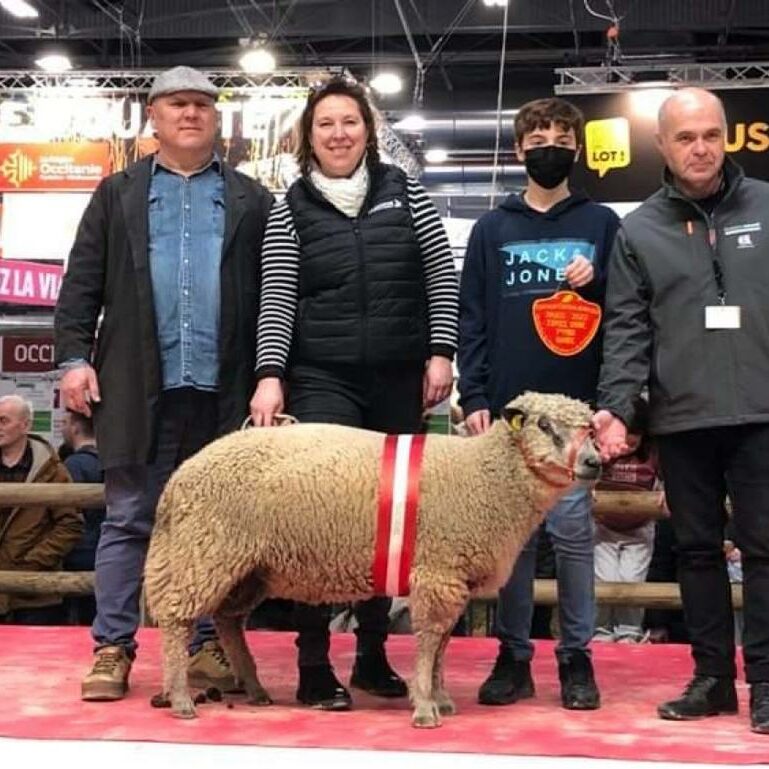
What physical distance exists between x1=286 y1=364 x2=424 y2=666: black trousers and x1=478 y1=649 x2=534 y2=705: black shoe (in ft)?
1.13

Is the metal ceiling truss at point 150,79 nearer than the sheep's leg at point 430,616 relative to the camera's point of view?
No

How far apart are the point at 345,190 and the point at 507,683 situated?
4.87 feet

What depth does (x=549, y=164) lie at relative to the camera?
337cm

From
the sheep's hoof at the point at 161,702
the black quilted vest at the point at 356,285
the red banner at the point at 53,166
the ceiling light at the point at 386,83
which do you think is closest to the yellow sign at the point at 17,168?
the red banner at the point at 53,166

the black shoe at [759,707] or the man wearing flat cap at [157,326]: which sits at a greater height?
the man wearing flat cap at [157,326]

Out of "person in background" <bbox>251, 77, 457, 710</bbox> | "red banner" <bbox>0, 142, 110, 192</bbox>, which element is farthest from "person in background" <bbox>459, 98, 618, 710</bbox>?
"red banner" <bbox>0, 142, 110, 192</bbox>

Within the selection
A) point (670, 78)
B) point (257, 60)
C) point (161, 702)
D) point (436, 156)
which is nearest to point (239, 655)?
point (161, 702)

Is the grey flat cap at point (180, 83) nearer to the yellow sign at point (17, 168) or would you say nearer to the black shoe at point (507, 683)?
the black shoe at point (507, 683)

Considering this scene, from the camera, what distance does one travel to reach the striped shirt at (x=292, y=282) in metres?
3.39

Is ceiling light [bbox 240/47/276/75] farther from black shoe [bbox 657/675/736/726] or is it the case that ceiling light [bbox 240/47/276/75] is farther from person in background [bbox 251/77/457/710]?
black shoe [bbox 657/675/736/726]

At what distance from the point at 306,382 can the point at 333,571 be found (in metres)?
0.60

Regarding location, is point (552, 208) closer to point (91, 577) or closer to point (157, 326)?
point (157, 326)

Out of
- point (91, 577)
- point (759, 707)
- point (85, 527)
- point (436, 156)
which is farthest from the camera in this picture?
point (436, 156)

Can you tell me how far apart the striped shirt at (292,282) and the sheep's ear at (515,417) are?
39cm
